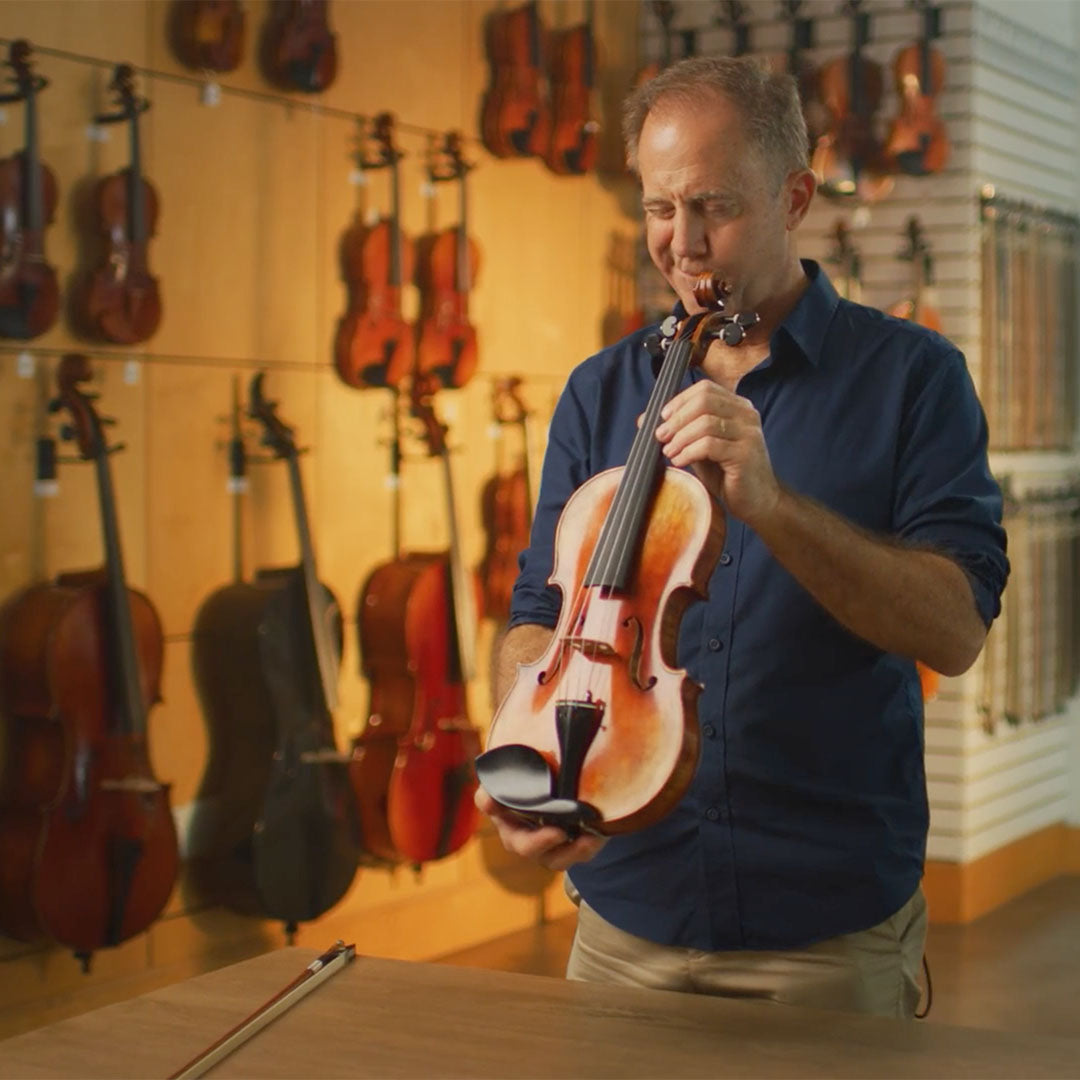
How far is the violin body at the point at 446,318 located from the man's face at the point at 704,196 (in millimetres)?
3102

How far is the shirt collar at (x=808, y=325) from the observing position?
6.94ft

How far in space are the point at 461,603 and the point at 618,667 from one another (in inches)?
120

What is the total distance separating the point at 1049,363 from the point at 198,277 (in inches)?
129

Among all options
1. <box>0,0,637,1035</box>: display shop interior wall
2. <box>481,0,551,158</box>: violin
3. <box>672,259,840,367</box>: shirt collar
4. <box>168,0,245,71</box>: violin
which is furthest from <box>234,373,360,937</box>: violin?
<box>672,259,840,367</box>: shirt collar

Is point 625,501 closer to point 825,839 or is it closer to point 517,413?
point 825,839

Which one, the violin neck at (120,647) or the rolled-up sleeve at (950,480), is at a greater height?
the rolled-up sleeve at (950,480)

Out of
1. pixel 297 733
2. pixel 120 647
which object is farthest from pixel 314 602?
pixel 120 647

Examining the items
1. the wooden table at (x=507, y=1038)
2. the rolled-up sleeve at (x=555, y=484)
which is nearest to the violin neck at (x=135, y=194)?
the rolled-up sleeve at (x=555, y=484)

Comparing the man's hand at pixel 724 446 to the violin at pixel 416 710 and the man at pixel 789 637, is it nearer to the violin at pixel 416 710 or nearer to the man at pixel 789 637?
the man at pixel 789 637

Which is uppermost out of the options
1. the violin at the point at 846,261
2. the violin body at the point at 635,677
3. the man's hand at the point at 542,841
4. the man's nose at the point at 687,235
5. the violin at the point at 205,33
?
the violin at the point at 205,33

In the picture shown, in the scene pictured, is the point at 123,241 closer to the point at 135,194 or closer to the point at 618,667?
the point at 135,194

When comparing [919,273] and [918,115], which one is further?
[919,273]

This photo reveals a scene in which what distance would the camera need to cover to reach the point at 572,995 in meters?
1.80

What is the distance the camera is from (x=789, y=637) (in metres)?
2.07
